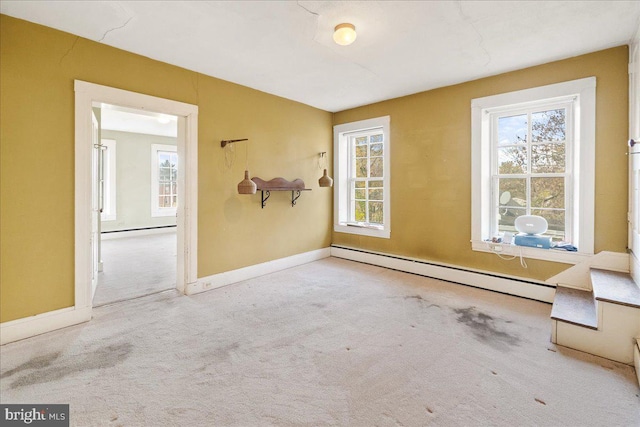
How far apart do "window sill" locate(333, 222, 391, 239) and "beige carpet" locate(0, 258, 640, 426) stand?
65.6 inches

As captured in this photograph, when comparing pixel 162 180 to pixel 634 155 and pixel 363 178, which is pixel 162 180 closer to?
pixel 363 178

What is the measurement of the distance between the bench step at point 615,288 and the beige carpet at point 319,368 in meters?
0.46

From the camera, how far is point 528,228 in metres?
3.41

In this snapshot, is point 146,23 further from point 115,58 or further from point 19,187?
point 19,187

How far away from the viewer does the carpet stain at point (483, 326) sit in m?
2.49

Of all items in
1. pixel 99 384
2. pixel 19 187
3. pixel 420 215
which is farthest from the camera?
pixel 420 215

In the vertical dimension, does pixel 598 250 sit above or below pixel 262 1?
below

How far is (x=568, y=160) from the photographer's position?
3.29m

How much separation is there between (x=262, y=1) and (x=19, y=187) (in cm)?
251

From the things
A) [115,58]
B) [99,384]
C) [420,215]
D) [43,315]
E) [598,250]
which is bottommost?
[99,384]

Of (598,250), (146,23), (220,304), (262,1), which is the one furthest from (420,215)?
(146,23)

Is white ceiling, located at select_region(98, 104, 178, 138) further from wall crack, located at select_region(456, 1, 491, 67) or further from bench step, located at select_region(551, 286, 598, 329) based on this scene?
bench step, located at select_region(551, 286, 598, 329)

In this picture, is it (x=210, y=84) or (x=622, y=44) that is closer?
(x=622, y=44)

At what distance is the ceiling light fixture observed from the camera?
8.21ft
